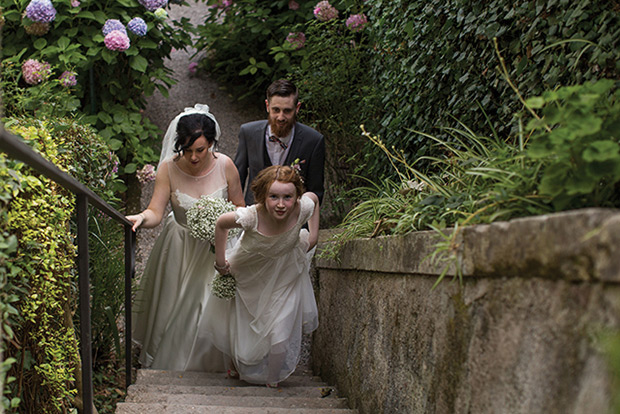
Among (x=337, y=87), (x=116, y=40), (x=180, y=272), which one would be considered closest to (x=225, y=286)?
(x=180, y=272)

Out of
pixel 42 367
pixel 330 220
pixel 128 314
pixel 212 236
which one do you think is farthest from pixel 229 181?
pixel 42 367

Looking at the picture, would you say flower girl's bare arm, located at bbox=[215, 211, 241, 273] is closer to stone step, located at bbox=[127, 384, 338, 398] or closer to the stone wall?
stone step, located at bbox=[127, 384, 338, 398]

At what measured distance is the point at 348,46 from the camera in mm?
6078

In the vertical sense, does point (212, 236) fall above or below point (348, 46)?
below

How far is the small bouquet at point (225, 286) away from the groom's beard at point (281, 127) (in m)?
1.13

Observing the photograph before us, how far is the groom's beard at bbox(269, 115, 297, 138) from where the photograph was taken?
14.9 ft

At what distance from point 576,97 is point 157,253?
3626mm

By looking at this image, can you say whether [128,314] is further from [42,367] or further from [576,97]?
[576,97]

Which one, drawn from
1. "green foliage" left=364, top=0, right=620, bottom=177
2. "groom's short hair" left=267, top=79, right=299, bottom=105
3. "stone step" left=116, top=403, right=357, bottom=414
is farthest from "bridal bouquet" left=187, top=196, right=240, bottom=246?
"stone step" left=116, top=403, right=357, bottom=414

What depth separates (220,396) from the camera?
11.5 ft

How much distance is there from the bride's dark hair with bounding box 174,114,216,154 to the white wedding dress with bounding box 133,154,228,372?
1.12 feet

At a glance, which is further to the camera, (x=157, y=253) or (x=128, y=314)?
(x=157, y=253)

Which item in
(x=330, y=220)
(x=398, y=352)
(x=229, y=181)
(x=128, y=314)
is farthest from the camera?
(x=330, y=220)

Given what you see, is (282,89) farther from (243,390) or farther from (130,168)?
(130,168)
